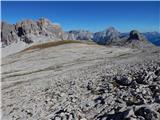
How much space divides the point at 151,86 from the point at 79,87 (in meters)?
8.70

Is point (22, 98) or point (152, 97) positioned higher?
point (152, 97)

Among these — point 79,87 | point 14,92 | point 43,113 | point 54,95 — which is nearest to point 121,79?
point 79,87

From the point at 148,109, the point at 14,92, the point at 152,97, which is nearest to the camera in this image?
the point at 148,109

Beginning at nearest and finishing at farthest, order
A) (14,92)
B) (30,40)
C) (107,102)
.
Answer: (107,102)
(14,92)
(30,40)

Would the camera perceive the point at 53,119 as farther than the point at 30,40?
No

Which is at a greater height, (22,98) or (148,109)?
A: (148,109)

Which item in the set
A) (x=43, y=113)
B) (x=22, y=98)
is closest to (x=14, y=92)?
(x=22, y=98)

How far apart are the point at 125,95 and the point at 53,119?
618 cm

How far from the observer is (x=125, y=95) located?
1027 inches

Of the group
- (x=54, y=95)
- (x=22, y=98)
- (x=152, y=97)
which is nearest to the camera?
(x=152, y=97)

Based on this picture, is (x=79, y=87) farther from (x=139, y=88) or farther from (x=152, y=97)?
(x=152, y=97)

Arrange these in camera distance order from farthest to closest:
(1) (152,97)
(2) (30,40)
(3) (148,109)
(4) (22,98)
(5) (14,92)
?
(2) (30,40) < (5) (14,92) < (4) (22,98) < (1) (152,97) < (3) (148,109)

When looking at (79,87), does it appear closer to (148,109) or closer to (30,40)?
(148,109)

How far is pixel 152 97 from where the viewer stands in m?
23.8
